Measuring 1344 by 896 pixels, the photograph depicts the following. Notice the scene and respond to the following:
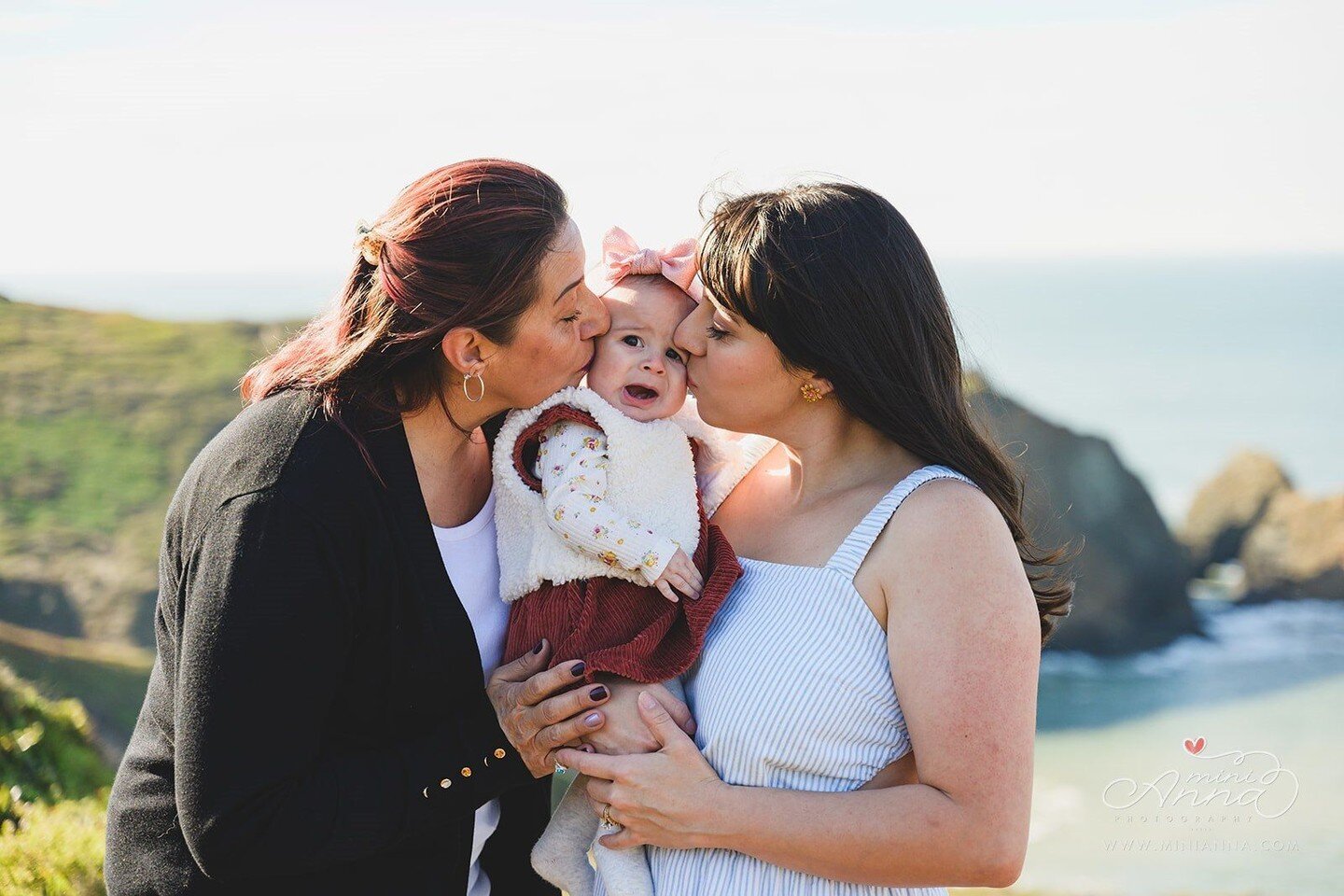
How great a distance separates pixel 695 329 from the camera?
8.43 ft

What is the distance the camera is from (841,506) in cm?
243

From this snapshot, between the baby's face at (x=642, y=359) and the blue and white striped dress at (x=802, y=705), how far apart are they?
→ 548mm

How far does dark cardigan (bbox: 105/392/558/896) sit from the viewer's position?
1981 millimetres

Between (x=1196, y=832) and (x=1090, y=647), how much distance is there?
228 cm

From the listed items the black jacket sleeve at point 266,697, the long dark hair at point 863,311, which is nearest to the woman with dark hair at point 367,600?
the black jacket sleeve at point 266,697

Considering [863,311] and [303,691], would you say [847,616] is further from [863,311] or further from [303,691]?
[303,691]

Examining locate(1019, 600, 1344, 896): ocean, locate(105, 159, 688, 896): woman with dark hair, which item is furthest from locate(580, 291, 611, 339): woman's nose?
locate(1019, 600, 1344, 896): ocean

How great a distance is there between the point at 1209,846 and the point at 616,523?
8774 millimetres

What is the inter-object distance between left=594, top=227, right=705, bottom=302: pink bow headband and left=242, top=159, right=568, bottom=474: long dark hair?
0.37 metres

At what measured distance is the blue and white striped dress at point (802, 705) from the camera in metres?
2.21

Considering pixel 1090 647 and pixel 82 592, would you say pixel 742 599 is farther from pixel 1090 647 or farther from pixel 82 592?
pixel 1090 647

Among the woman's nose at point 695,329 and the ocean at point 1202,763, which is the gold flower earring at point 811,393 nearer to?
the woman's nose at point 695,329

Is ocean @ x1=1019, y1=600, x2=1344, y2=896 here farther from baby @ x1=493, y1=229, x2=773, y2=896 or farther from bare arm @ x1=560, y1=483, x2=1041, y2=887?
baby @ x1=493, y1=229, x2=773, y2=896

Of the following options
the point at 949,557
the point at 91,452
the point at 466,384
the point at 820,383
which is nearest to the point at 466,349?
the point at 466,384
